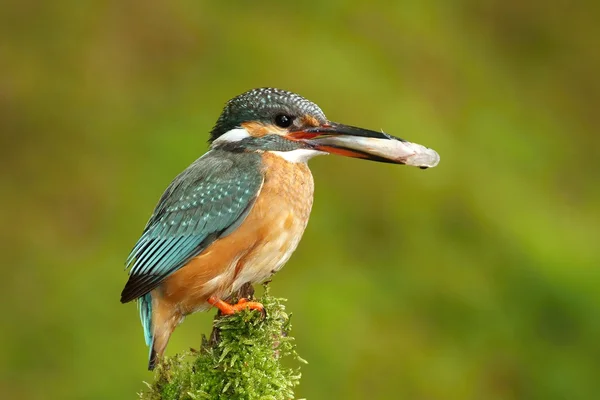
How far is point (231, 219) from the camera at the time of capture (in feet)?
9.55

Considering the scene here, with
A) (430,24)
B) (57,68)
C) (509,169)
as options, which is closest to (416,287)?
(509,169)

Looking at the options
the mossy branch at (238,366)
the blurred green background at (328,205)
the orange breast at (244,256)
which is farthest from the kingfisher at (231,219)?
the blurred green background at (328,205)

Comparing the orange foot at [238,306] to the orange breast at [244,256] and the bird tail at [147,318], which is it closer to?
the orange breast at [244,256]

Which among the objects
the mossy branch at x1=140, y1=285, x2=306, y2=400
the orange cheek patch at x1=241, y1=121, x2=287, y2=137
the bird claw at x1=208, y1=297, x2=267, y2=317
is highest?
the orange cheek patch at x1=241, y1=121, x2=287, y2=137

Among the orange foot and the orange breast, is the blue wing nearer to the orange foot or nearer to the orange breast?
the orange breast

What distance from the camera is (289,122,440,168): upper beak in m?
2.85

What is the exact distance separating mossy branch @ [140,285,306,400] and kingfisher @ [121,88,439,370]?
0.15 m

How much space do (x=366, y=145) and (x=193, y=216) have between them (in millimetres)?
586

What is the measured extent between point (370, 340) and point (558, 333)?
1.15m

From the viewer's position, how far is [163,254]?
288 cm

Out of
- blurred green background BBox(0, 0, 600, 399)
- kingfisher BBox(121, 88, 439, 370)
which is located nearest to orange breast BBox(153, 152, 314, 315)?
kingfisher BBox(121, 88, 439, 370)

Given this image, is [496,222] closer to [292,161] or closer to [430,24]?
[430,24]

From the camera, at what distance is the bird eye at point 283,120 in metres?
3.09

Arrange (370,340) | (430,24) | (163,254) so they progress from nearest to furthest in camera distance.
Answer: (163,254), (370,340), (430,24)
